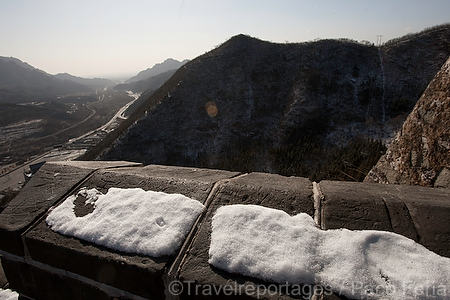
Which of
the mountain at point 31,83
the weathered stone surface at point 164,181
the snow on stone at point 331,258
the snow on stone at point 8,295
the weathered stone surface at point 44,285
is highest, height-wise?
the mountain at point 31,83

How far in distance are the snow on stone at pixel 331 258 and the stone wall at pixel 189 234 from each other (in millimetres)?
48

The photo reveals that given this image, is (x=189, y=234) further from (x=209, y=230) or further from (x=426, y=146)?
(x=426, y=146)

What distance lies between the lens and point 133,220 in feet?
3.40

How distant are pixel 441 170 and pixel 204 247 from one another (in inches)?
76.4

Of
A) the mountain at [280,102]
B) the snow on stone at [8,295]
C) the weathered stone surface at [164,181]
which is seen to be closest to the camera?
the weathered stone surface at [164,181]

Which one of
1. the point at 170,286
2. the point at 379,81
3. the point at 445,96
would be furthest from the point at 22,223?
the point at 379,81

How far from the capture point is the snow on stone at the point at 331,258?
0.73 meters

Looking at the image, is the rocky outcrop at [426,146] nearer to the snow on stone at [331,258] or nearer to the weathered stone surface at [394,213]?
the weathered stone surface at [394,213]

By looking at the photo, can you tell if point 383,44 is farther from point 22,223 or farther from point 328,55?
point 22,223

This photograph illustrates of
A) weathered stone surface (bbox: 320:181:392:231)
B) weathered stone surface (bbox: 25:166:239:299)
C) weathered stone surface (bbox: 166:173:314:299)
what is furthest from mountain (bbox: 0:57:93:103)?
weathered stone surface (bbox: 320:181:392:231)

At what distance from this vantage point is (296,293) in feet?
2.46

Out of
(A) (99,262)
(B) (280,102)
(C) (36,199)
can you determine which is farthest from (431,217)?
(B) (280,102)

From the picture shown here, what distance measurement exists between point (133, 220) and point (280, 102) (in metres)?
18.2

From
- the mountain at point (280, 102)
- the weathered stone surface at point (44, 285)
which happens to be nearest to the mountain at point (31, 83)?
the mountain at point (280, 102)
